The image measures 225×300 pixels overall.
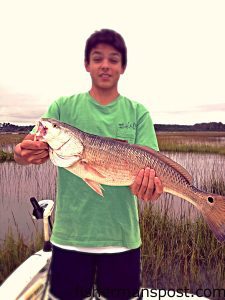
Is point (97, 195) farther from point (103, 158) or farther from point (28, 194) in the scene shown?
point (28, 194)

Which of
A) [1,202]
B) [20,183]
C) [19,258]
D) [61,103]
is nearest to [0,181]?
[20,183]

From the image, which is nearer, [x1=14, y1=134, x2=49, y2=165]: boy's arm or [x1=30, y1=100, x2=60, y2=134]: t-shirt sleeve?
[x1=14, y1=134, x2=49, y2=165]: boy's arm

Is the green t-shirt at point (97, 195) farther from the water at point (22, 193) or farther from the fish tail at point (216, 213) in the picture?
the water at point (22, 193)

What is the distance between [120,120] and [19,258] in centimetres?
349

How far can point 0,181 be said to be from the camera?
10.9 meters

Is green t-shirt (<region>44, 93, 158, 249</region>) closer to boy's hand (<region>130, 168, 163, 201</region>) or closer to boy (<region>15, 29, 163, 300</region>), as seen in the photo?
boy (<region>15, 29, 163, 300</region>)

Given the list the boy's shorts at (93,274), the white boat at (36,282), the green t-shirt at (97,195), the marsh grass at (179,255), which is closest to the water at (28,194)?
the marsh grass at (179,255)

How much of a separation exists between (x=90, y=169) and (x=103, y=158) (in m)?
0.14

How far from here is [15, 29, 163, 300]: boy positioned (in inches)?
92.7

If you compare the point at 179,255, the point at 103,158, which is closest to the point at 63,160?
the point at 103,158

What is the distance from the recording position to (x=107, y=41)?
248cm

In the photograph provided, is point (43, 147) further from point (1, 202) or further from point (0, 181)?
point (0, 181)

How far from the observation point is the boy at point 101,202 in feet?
7.72

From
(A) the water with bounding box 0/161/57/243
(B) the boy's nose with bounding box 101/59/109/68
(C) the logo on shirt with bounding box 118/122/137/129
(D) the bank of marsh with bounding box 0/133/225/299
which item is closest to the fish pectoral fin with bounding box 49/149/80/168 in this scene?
(C) the logo on shirt with bounding box 118/122/137/129
